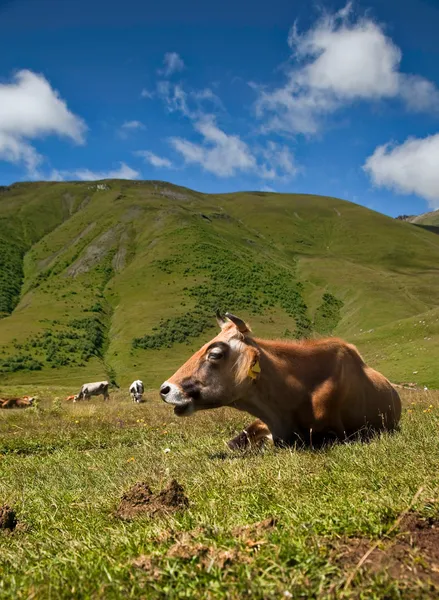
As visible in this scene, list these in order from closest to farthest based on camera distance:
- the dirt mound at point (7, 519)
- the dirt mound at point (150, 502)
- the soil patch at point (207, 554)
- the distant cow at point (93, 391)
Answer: the soil patch at point (207, 554) < the dirt mound at point (150, 502) < the dirt mound at point (7, 519) < the distant cow at point (93, 391)

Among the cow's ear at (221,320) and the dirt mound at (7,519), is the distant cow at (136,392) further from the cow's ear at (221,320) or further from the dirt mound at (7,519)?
the dirt mound at (7,519)

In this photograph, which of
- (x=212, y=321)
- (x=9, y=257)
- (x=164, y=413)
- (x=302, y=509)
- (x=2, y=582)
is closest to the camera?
(x=2, y=582)

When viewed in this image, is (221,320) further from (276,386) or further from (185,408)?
(185,408)

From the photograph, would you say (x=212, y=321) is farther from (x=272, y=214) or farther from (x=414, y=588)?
(x=272, y=214)

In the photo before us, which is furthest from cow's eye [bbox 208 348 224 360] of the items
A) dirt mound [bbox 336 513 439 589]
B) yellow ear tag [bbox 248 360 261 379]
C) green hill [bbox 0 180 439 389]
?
green hill [bbox 0 180 439 389]

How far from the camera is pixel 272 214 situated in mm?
183750

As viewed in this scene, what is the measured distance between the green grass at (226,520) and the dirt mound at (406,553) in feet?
0.23

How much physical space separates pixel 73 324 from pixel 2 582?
304 feet

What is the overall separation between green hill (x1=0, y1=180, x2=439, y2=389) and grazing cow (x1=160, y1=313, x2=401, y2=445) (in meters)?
25.8

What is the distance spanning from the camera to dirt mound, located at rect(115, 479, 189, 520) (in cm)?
407

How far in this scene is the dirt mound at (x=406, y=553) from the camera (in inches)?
96.3

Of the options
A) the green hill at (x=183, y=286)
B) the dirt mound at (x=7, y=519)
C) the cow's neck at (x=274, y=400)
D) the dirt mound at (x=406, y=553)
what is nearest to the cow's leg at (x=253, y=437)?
the cow's neck at (x=274, y=400)

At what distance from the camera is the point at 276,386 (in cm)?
696

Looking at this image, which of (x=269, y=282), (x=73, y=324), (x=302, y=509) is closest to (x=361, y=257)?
(x=269, y=282)
